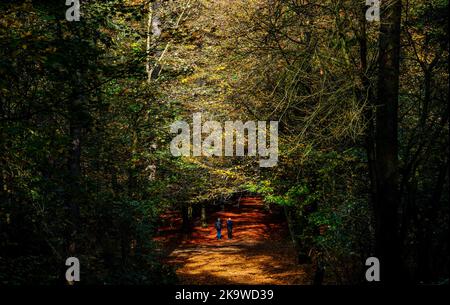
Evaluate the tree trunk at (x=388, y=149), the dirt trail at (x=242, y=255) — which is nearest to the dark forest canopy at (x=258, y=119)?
the tree trunk at (x=388, y=149)

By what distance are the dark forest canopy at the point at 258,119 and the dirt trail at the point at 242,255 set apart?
2902 millimetres

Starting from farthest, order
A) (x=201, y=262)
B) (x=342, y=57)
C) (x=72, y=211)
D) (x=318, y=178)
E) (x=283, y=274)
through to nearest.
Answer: (x=201, y=262)
(x=283, y=274)
(x=318, y=178)
(x=72, y=211)
(x=342, y=57)

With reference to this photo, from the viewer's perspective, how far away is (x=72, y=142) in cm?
933

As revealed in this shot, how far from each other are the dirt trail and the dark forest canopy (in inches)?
→ 114

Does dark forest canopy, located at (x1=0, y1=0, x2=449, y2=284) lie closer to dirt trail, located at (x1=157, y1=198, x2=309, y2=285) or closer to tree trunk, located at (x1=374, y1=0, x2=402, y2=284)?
tree trunk, located at (x1=374, y1=0, x2=402, y2=284)

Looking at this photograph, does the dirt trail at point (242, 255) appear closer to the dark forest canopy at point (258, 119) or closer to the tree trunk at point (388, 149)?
the dark forest canopy at point (258, 119)

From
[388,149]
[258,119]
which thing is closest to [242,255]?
[258,119]

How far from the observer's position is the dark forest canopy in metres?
7.16

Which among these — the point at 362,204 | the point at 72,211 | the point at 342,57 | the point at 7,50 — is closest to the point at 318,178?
the point at 362,204

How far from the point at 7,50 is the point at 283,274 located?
514 inches

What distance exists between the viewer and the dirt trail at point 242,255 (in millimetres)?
16422

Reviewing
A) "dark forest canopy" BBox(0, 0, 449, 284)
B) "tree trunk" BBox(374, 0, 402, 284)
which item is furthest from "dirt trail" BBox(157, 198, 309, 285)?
"tree trunk" BBox(374, 0, 402, 284)

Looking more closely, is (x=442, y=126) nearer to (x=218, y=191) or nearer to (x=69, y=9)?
(x=69, y=9)

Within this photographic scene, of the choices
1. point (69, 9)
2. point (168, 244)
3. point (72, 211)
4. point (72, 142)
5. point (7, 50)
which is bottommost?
point (168, 244)
